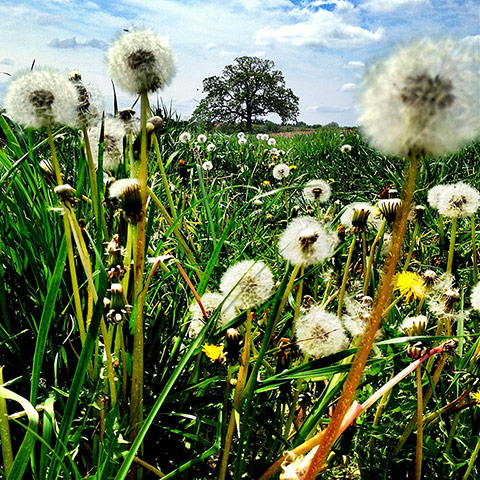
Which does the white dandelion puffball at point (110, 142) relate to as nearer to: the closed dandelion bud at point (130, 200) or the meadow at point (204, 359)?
the meadow at point (204, 359)

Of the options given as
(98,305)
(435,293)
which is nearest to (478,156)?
(435,293)

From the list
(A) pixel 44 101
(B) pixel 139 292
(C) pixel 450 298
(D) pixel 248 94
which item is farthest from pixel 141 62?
(D) pixel 248 94

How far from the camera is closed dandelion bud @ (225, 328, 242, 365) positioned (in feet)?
2.81

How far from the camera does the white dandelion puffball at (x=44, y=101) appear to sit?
938 mm

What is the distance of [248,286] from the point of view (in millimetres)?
860

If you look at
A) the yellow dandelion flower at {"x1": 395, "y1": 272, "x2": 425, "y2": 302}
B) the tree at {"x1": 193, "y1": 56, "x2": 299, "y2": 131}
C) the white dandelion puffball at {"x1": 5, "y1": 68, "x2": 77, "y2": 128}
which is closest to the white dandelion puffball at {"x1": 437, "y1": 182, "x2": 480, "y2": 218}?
the yellow dandelion flower at {"x1": 395, "y1": 272, "x2": 425, "y2": 302}

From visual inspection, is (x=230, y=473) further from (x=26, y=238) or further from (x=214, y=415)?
(x=26, y=238)

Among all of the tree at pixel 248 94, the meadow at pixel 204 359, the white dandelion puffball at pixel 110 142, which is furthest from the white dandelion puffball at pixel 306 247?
the tree at pixel 248 94

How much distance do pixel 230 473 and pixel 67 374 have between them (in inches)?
18.1

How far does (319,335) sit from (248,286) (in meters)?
0.18

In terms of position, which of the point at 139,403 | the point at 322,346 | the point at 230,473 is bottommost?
the point at 230,473

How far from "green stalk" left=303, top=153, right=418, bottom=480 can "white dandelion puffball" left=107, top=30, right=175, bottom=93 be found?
0.56 metres

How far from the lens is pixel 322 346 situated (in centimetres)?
91

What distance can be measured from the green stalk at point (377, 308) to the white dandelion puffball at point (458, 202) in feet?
3.50
